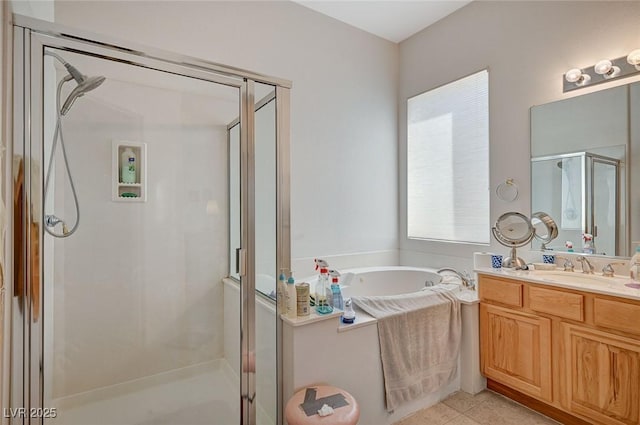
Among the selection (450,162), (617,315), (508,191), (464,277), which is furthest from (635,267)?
(450,162)

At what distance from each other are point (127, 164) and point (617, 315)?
283cm

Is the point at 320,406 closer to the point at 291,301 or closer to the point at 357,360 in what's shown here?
the point at 357,360

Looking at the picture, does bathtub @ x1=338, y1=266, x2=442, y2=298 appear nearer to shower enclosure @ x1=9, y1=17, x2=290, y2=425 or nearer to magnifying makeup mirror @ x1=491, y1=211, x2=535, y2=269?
magnifying makeup mirror @ x1=491, y1=211, x2=535, y2=269

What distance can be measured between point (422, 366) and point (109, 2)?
125 inches

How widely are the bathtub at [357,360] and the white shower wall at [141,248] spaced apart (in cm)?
66

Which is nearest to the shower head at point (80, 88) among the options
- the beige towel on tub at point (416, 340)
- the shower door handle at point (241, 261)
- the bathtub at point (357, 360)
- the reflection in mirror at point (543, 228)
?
the shower door handle at point (241, 261)

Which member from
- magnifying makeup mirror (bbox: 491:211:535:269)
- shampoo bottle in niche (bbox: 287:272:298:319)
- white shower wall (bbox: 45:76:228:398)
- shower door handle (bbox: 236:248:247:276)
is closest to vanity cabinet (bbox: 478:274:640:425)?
magnifying makeup mirror (bbox: 491:211:535:269)

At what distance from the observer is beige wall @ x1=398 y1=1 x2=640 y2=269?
2.09 meters

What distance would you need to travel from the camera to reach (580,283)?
6.09 ft

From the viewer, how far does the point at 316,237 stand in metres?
2.94

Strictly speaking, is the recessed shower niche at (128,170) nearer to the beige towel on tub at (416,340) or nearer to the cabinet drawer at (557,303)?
the beige towel on tub at (416,340)

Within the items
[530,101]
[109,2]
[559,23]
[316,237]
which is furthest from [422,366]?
[109,2]

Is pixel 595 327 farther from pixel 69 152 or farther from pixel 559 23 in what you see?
pixel 69 152

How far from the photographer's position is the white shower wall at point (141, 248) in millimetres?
1741
